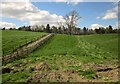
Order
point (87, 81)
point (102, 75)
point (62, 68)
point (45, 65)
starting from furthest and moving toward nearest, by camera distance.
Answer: point (45, 65)
point (62, 68)
point (102, 75)
point (87, 81)

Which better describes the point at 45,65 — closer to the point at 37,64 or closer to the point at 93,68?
the point at 37,64

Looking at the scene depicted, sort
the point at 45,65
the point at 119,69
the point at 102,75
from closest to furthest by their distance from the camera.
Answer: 1. the point at 102,75
2. the point at 119,69
3. the point at 45,65

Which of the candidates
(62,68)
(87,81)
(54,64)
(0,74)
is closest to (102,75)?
(87,81)

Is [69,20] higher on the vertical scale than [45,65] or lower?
higher

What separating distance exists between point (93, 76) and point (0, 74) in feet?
33.7

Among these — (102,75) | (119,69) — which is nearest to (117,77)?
(102,75)

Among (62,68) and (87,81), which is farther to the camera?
(62,68)

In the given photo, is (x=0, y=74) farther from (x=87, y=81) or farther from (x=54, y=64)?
(x=87, y=81)

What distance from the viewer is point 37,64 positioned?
93.1 ft

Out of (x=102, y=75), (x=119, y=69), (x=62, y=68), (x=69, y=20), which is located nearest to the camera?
(x=102, y=75)

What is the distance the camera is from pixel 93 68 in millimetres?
25141

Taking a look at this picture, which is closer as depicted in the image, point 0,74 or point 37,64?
point 0,74

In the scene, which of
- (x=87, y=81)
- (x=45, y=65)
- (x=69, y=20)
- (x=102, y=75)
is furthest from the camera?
(x=69, y=20)

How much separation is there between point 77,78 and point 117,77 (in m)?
3.43
